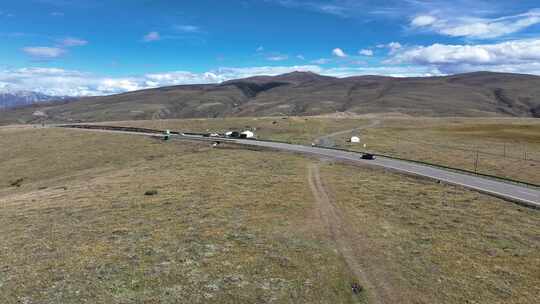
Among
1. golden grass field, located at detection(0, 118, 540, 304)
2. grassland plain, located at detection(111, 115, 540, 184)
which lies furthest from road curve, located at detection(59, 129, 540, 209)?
grassland plain, located at detection(111, 115, 540, 184)

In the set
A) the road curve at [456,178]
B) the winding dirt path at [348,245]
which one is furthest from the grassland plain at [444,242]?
the road curve at [456,178]

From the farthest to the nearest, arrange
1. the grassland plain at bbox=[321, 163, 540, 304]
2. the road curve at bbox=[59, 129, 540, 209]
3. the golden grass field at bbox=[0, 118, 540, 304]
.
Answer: the road curve at bbox=[59, 129, 540, 209] → the grassland plain at bbox=[321, 163, 540, 304] → the golden grass field at bbox=[0, 118, 540, 304]

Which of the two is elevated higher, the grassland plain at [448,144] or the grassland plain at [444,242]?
the grassland plain at [448,144]

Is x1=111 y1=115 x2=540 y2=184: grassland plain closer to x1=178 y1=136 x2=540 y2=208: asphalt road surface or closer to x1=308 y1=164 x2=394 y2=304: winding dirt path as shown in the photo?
x1=178 y1=136 x2=540 y2=208: asphalt road surface

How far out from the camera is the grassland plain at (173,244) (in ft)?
55.0

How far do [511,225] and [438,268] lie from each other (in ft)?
39.2

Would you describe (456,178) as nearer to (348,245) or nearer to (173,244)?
(348,245)

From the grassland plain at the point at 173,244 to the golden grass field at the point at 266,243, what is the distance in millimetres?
95

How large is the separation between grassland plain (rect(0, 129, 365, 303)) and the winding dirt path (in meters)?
0.66

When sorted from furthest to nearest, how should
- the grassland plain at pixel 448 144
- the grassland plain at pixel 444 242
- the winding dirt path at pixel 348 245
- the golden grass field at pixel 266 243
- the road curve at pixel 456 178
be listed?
the grassland plain at pixel 448 144 < the road curve at pixel 456 178 < the grassland plain at pixel 444 242 < the golden grass field at pixel 266 243 < the winding dirt path at pixel 348 245

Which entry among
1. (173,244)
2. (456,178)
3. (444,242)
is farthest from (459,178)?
(173,244)

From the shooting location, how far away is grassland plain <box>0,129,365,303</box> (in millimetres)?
16766

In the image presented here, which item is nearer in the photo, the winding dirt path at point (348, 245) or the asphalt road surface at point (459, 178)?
the winding dirt path at point (348, 245)

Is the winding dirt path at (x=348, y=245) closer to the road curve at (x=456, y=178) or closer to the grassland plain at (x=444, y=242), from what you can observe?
the grassland plain at (x=444, y=242)
